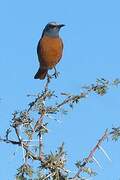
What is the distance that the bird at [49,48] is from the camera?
7145mm

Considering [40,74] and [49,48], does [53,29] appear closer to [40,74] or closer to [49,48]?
[49,48]

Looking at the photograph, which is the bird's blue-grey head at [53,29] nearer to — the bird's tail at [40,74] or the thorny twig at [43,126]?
the bird's tail at [40,74]

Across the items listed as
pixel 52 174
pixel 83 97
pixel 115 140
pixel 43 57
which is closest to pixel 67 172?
pixel 52 174

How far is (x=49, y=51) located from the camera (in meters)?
7.71

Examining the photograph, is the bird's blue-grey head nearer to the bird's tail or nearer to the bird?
the bird

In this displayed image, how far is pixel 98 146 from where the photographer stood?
334 centimetres

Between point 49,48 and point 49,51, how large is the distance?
0.17 metres

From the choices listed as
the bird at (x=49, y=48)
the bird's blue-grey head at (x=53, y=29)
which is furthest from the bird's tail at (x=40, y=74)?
the bird's blue-grey head at (x=53, y=29)

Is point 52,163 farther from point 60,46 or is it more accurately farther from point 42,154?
point 60,46

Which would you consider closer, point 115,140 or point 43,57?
point 115,140

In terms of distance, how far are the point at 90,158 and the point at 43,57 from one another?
432 cm

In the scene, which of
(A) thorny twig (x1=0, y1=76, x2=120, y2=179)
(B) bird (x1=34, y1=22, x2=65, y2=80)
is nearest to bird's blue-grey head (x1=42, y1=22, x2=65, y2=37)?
(B) bird (x1=34, y1=22, x2=65, y2=80)

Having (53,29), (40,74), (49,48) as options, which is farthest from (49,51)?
(40,74)

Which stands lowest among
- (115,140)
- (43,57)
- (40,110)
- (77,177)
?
(77,177)
